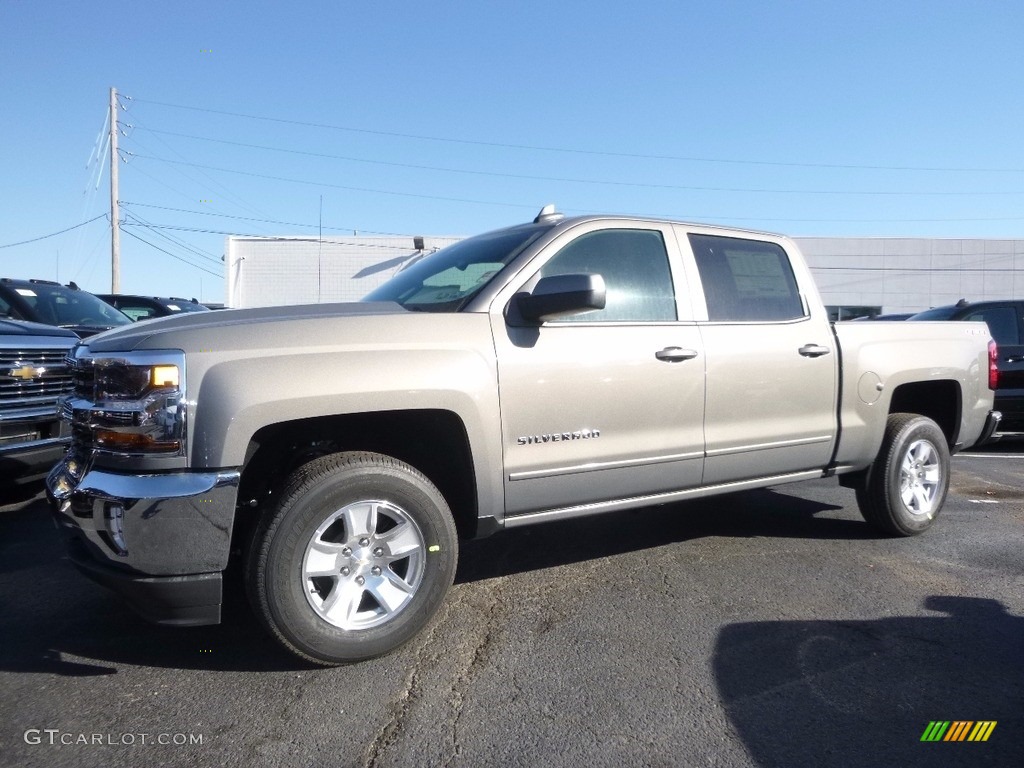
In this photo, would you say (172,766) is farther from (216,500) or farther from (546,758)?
(546,758)

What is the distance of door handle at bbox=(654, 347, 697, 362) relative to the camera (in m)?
3.84

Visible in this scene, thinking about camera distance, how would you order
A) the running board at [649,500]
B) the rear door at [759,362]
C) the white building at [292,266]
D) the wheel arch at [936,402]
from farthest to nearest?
the white building at [292,266] < the wheel arch at [936,402] < the rear door at [759,362] < the running board at [649,500]

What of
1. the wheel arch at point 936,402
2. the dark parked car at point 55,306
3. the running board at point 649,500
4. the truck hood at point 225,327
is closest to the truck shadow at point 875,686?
the running board at point 649,500

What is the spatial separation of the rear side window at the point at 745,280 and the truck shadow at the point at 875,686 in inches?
69.1

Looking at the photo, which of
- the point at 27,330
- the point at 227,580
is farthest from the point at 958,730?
the point at 27,330

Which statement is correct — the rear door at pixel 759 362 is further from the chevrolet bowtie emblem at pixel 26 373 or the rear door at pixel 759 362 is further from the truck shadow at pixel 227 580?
the chevrolet bowtie emblem at pixel 26 373

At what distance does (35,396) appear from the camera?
5.01 m

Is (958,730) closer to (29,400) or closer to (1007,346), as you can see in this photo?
(29,400)

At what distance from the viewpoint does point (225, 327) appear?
2.98 m

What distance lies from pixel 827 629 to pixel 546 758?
66.7 inches

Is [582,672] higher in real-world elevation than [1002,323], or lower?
lower

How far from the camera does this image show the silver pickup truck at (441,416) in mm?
2816

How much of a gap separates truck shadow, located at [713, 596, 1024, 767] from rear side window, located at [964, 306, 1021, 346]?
6.10 m

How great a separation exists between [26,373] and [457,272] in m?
3.11
